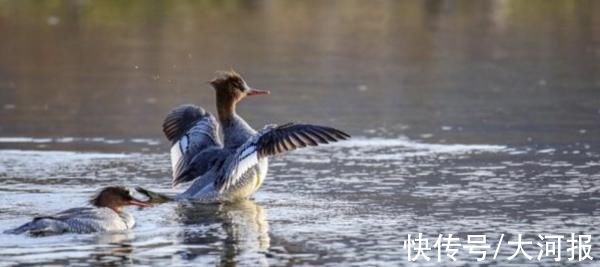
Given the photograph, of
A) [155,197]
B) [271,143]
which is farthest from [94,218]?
[271,143]

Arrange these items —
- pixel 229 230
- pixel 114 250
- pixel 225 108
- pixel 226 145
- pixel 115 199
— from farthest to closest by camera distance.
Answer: pixel 225 108
pixel 226 145
pixel 115 199
pixel 229 230
pixel 114 250

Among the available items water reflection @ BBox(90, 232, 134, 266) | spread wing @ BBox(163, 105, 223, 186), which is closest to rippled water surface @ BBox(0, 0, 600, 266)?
water reflection @ BBox(90, 232, 134, 266)

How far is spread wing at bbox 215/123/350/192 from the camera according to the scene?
11.3 metres

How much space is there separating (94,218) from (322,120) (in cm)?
612

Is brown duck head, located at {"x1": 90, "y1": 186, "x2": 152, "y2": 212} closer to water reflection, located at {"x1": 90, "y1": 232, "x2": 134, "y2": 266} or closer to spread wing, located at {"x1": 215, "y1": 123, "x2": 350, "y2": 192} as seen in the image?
Result: water reflection, located at {"x1": 90, "y1": 232, "x2": 134, "y2": 266}

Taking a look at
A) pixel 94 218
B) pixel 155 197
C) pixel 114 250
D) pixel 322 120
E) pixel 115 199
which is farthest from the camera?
pixel 322 120

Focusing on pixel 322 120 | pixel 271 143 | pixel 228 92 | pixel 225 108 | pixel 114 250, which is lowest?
pixel 114 250

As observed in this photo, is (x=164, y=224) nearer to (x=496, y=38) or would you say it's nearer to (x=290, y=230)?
(x=290, y=230)

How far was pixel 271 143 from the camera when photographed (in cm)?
1144

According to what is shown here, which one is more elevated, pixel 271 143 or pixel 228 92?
pixel 228 92

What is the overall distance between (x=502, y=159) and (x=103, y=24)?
46.3ft

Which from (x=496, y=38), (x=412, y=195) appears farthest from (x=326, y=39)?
(x=412, y=195)

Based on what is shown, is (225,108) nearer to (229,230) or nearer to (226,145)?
(226,145)

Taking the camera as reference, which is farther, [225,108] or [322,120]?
[322,120]
